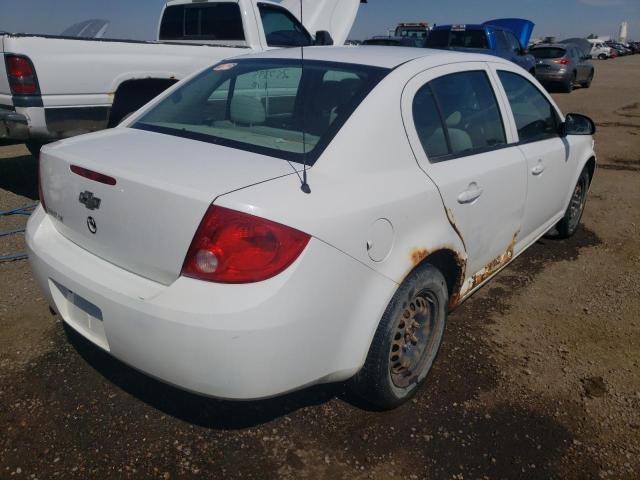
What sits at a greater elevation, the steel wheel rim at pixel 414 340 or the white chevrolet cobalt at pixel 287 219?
the white chevrolet cobalt at pixel 287 219

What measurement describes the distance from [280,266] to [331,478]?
36.3 inches

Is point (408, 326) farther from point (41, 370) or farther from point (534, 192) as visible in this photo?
point (41, 370)

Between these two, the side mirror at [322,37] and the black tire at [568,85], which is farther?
the black tire at [568,85]

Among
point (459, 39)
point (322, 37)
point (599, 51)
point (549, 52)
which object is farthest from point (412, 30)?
point (599, 51)

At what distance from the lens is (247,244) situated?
1.81 metres

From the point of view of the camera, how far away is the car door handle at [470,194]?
8.35 feet

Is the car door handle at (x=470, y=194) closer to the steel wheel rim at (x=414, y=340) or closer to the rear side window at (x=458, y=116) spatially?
the rear side window at (x=458, y=116)

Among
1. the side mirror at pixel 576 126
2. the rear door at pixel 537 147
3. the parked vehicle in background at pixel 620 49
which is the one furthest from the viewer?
the parked vehicle in background at pixel 620 49

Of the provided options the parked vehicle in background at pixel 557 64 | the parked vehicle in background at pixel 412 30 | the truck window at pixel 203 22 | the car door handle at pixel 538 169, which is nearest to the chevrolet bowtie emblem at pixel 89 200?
the car door handle at pixel 538 169

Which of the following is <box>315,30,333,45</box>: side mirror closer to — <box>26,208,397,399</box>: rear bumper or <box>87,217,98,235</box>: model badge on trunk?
<box>87,217,98,235</box>: model badge on trunk

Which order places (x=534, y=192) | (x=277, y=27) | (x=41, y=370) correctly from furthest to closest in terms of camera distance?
(x=277, y=27), (x=534, y=192), (x=41, y=370)

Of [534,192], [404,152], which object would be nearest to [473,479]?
[404,152]

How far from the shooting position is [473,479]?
6.97 ft

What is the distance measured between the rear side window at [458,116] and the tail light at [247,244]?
3.19 ft
